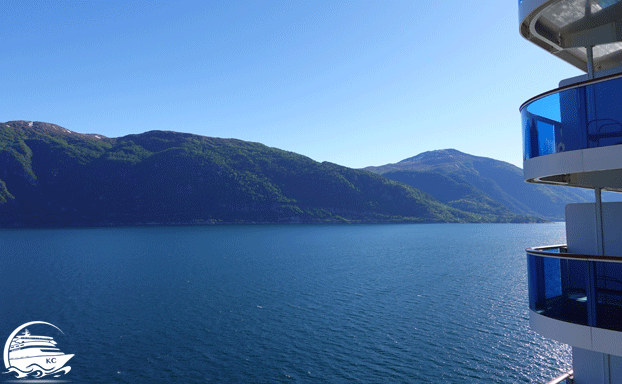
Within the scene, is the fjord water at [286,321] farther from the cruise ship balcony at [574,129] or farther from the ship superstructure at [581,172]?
the cruise ship balcony at [574,129]

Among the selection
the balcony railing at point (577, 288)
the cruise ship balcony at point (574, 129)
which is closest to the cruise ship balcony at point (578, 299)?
the balcony railing at point (577, 288)

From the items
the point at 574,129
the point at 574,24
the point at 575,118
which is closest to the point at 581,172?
the point at 574,129

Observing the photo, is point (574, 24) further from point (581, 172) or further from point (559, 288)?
point (559, 288)

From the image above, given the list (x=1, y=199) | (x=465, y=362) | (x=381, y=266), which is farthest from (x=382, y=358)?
(x=1, y=199)

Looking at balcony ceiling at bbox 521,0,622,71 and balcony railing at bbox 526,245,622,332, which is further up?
balcony ceiling at bbox 521,0,622,71

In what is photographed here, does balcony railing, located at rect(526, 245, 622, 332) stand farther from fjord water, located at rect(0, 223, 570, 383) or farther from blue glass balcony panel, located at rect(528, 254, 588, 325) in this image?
fjord water, located at rect(0, 223, 570, 383)

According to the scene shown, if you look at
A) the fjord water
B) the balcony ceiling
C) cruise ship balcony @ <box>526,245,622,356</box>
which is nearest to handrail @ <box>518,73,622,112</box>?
the balcony ceiling
